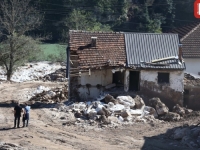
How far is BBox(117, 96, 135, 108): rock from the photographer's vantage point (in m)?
25.4

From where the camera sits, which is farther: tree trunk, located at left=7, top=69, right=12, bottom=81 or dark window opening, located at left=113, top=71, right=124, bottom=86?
tree trunk, located at left=7, top=69, right=12, bottom=81

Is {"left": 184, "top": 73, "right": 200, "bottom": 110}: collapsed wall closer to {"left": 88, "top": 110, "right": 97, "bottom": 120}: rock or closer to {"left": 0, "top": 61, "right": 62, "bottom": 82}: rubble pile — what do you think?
{"left": 88, "top": 110, "right": 97, "bottom": 120}: rock

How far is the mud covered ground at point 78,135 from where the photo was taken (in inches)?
796

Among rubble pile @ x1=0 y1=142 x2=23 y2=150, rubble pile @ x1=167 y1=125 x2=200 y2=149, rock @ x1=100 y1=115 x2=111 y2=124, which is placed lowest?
rubble pile @ x1=0 y1=142 x2=23 y2=150

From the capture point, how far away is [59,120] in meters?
24.4

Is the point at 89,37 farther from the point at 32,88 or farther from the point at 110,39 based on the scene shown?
the point at 32,88

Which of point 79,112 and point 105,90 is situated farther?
point 105,90

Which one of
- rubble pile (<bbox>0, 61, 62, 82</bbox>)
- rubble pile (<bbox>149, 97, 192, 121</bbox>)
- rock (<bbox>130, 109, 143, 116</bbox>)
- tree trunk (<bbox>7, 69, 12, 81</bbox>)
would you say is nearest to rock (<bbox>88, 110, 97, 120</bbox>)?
rock (<bbox>130, 109, 143, 116</bbox>)

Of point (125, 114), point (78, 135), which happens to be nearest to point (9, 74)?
point (125, 114)

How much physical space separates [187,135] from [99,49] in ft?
29.7

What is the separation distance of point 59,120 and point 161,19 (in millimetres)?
38969

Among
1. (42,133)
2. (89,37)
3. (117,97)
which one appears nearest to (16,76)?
(89,37)

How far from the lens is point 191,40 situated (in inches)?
1527

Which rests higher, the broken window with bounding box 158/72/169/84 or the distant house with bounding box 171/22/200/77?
the distant house with bounding box 171/22/200/77
